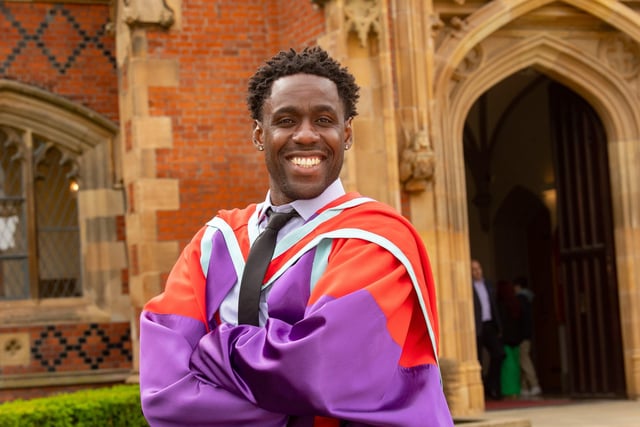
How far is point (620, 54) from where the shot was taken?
11344mm

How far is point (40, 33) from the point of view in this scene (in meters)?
11.5

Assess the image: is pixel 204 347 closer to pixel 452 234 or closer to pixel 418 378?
pixel 418 378

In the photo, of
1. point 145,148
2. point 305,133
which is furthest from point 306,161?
point 145,148

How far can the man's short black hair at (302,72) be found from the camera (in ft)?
8.63

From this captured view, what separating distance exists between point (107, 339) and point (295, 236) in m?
9.08

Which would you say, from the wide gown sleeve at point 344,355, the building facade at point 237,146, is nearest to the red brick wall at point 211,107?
the building facade at point 237,146

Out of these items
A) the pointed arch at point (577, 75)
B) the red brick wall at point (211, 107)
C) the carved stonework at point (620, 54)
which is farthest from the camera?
the carved stonework at point (620, 54)

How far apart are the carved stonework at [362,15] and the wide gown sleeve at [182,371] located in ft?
23.7

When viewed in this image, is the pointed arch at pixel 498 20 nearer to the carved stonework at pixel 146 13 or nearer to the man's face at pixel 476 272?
the carved stonework at pixel 146 13

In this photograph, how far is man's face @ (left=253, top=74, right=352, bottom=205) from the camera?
2.60 metres

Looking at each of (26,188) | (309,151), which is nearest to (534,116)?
(26,188)

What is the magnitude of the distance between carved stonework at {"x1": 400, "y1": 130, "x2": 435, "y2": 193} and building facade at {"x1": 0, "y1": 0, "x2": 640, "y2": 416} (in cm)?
2

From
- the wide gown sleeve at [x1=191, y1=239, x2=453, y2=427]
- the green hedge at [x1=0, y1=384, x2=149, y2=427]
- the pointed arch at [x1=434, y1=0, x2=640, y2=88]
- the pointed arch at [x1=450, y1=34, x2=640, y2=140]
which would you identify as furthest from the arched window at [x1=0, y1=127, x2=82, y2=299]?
the wide gown sleeve at [x1=191, y1=239, x2=453, y2=427]

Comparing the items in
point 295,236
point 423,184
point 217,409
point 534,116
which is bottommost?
point 217,409
